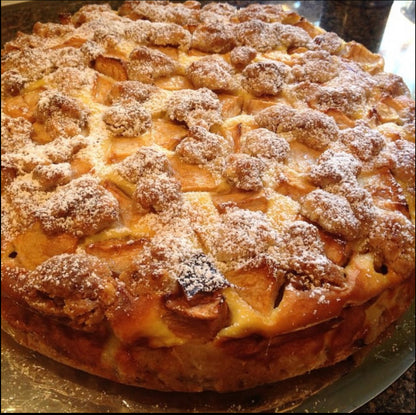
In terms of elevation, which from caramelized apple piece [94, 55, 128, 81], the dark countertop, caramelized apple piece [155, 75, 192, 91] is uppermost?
caramelized apple piece [94, 55, 128, 81]

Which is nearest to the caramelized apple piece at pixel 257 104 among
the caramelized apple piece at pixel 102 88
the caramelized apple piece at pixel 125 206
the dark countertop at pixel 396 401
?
the caramelized apple piece at pixel 102 88

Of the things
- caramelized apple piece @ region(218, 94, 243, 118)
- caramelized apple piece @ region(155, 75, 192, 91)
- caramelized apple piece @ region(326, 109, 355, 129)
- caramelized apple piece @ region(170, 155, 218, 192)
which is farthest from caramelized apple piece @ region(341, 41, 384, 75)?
caramelized apple piece @ region(170, 155, 218, 192)

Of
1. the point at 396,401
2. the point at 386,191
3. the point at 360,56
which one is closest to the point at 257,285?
the point at 386,191

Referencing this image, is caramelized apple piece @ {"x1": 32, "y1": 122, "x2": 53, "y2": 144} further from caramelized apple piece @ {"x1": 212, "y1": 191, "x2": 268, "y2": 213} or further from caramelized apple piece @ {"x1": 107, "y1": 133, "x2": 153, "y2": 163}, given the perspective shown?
caramelized apple piece @ {"x1": 212, "y1": 191, "x2": 268, "y2": 213}

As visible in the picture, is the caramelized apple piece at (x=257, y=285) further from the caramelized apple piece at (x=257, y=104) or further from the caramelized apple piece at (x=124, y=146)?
the caramelized apple piece at (x=257, y=104)

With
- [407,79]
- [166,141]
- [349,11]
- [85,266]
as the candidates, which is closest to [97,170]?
[166,141]

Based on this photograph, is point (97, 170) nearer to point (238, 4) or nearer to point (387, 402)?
point (387, 402)

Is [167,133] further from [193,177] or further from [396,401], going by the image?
[396,401]
